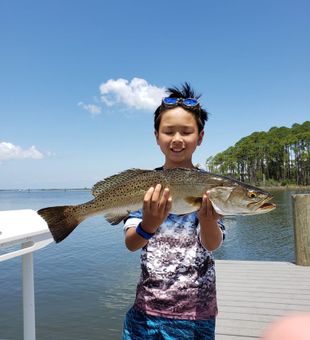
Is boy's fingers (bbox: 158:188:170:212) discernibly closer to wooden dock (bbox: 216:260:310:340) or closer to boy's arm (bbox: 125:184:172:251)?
boy's arm (bbox: 125:184:172:251)

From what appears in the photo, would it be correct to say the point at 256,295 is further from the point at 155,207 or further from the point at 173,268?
the point at 155,207

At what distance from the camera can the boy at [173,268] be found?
2137 millimetres

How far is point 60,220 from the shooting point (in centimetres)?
238

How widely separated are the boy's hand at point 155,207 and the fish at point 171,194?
0.06 m

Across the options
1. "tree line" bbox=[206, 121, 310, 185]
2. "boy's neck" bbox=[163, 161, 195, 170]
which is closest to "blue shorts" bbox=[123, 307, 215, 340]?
"boy's neck" bbox=[163, 161, 195, 170]

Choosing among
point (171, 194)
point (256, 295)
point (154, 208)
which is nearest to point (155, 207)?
point (154, 208)

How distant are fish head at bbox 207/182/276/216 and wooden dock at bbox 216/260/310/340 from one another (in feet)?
7.69

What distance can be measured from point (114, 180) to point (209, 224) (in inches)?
27.8

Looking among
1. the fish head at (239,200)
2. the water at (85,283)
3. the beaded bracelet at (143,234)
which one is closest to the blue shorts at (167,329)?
the beaded bracelet at (143,234)

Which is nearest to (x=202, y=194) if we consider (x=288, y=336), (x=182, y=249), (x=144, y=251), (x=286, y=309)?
(x=182, y=249)

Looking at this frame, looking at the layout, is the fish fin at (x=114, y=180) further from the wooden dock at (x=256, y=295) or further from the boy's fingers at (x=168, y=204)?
the wooden dock at (x=256, y=295)

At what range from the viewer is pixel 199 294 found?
218 centimetres

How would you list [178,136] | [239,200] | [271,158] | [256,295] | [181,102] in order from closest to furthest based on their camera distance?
1. [239,200]
2. [178,136]
3. [181,102]
4. [256,295]
5. [271,158]

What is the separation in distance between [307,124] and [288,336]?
86440 millimetres
